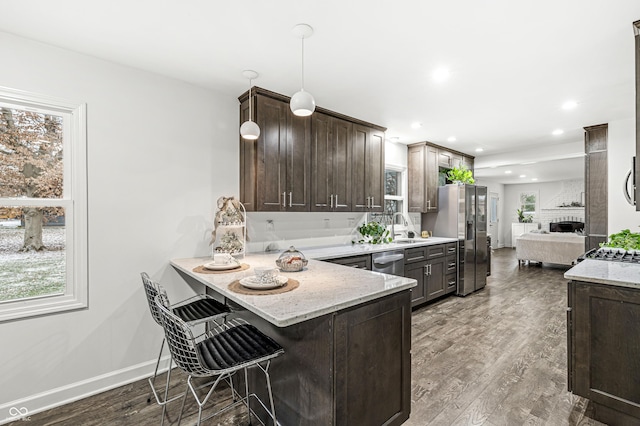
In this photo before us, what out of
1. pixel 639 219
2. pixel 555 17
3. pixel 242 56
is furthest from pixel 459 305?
pixel 242 56

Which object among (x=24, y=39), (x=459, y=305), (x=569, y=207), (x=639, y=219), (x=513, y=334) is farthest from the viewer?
(x=569, y=207)

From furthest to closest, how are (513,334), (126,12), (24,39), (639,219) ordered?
(639,219), (513,334), (24,39), (126,12)

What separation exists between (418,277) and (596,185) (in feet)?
8.95

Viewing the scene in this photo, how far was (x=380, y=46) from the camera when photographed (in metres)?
2.22

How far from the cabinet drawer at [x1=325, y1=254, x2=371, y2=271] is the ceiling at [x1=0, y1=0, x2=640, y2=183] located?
1.71 metres

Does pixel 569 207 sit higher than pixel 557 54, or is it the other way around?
pixel 557 54

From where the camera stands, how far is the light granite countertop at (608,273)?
1.85m

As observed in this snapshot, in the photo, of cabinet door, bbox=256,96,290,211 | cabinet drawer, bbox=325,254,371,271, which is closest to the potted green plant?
cabinet drawer, bbox=325,254,371,271

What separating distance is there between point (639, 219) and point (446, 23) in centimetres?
383

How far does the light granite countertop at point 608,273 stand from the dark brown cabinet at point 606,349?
1.7 inches

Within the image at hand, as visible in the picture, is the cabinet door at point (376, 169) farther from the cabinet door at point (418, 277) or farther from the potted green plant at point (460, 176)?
the potted green plant at point (460, 176)

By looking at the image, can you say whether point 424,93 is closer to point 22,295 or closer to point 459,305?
point 459,305

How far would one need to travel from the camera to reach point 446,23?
1.95 metres

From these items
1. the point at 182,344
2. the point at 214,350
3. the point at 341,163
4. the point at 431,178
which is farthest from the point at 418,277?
the point at 182,344
